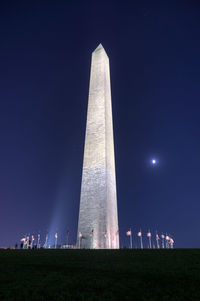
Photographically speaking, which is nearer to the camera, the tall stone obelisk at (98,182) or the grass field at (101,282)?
the grass field at (101,282)

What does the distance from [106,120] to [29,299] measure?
27.0 metres

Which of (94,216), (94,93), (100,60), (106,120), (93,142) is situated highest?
(100,60)

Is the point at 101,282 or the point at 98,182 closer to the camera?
the point at 101,282

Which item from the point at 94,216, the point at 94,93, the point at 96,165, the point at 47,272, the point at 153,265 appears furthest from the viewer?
the point at 94,93

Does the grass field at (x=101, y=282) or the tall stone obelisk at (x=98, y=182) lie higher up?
the tall stone obelisk at (x=98, y=182)

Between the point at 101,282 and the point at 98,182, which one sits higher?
the point at 98,182

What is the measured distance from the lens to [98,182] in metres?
28.9

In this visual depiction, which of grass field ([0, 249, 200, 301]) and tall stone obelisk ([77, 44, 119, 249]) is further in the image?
tall stone obelisk ([77, 44, 119, 249])

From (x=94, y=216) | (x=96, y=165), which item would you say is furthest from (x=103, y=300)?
(x=96, y=165)

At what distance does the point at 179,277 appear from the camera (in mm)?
7492

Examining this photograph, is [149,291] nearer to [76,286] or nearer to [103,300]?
[103,300]

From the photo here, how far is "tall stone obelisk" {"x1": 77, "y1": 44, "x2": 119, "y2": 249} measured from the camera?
27.2 metres

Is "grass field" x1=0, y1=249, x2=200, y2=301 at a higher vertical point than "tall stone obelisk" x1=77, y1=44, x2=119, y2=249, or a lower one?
lower

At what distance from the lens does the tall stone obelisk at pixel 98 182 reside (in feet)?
89.2
